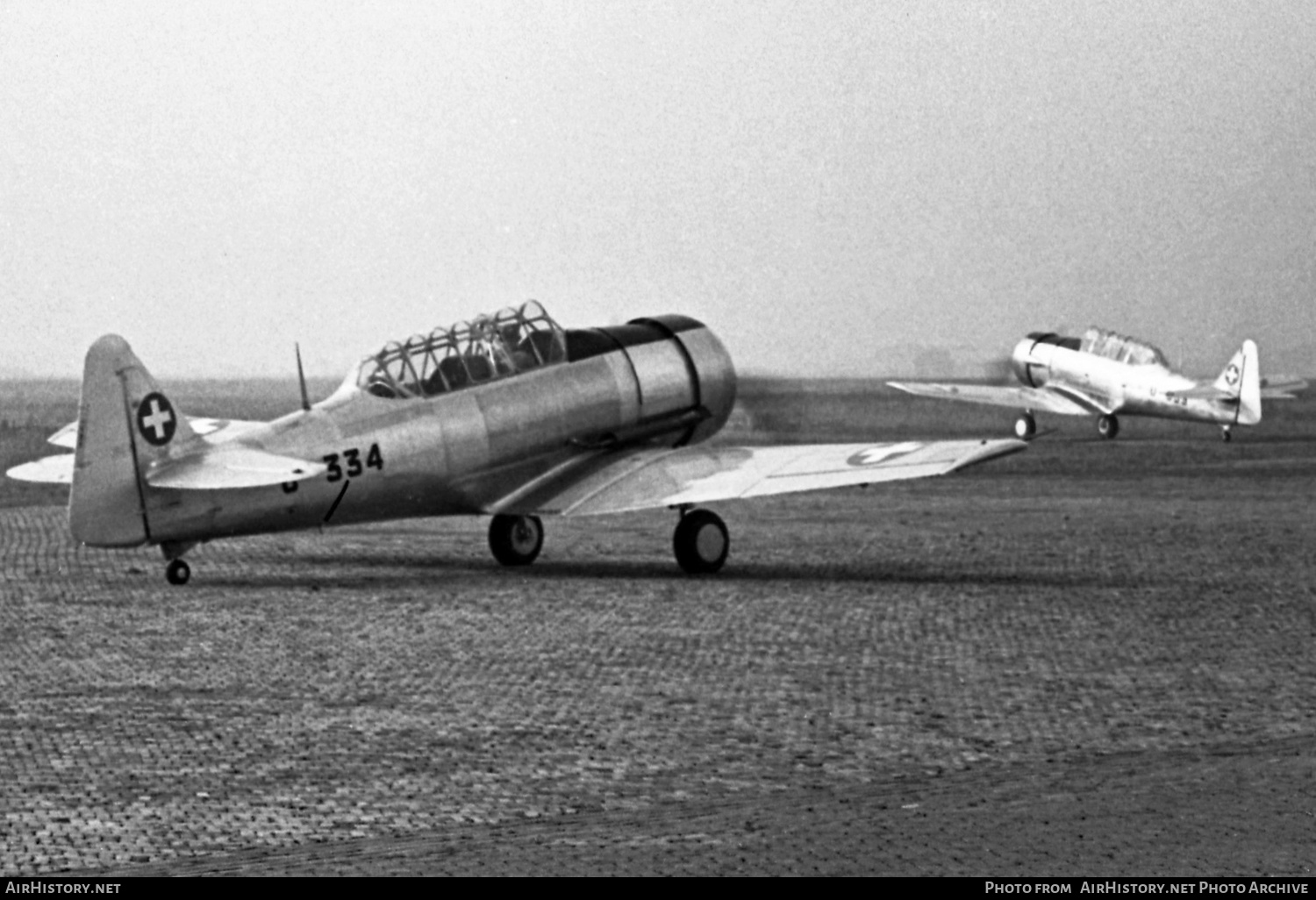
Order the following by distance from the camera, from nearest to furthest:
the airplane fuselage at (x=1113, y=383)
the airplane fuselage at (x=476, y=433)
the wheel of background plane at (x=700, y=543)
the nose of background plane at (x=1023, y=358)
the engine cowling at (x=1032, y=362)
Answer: the airplane fuselage at (x=476, y=433) → the wheel of background plane at (x=700, y=543) → the airplane fuselage at (x=1113, y=383) → the engine cowling at (x=1032, y=362) → the nose of background plane at (x=1023, y=358)

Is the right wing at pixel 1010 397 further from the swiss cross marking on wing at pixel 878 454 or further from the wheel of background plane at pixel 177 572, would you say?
the wheel of background plane at pixel 177 572

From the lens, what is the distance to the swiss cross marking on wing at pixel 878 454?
1589 cm

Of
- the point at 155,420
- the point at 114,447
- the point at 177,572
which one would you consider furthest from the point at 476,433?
the point at 114,447

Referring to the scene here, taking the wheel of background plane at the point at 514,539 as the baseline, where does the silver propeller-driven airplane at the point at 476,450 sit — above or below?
above

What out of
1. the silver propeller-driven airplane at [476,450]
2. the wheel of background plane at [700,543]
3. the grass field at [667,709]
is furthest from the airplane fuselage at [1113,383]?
the wheel of background plane at [700,543]

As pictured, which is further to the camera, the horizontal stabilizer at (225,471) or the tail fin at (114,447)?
the horizontal stabilizer at (225,471)

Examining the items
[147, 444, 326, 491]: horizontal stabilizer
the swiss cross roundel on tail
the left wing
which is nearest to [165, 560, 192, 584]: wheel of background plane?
[147, 444, 326, 491]: horizontal stabilizer

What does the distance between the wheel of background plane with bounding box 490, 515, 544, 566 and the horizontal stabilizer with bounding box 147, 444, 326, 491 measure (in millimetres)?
2682

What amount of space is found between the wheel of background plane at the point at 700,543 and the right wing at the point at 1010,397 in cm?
2550

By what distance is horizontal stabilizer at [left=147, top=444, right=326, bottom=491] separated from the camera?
14.9 meters

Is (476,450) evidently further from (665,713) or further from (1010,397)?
(1010,397)

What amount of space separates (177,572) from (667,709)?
6598mm

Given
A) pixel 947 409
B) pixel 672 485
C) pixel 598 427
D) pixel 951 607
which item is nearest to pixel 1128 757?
pixel 951 607

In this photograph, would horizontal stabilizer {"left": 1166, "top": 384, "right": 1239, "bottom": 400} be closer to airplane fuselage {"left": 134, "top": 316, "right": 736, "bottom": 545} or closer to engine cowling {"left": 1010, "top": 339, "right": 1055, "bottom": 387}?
engine cowling {"left": 1010, "top": 339, "right": 1055, "bottom": 387}
